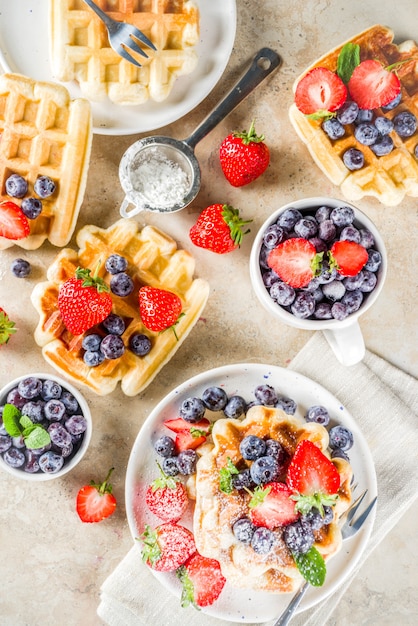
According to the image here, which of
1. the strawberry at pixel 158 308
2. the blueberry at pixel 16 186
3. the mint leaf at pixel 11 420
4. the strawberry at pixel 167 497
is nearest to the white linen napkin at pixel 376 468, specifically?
the strawberry at pixel 167 497

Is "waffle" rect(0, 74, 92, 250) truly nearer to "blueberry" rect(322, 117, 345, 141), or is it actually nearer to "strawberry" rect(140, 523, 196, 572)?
"blueberry" rect(322, 117, 345, 141)

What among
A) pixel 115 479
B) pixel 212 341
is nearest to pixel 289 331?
pixel 212 341

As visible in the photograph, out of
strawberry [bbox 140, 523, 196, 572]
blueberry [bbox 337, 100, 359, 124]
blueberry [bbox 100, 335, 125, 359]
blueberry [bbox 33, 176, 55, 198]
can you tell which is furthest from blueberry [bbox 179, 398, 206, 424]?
blueberry [bbox 337, 100, 359, 124]

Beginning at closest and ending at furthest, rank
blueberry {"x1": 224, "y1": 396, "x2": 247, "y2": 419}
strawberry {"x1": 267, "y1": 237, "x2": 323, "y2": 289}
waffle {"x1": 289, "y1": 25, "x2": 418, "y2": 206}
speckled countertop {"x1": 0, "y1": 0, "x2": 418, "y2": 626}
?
1. strawberry {"x1": 267, "y1": 237, "x2": 323, "y2": 289}
2. blueberry {"x1": 224, "y1": 396, "x2": 247, "y2": 419}
3. waffle {"x1": 289, "y1": 25, "x2": 418, "y2": 206}
4. speckled countertop {"x1": 0, "y1": 0, "x2": 418, "y2": 626}

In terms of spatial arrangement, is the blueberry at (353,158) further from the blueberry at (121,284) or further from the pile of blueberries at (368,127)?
the blueberry at (121,284)

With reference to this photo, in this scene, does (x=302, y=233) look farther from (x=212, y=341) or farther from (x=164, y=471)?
(x=164, y=471)

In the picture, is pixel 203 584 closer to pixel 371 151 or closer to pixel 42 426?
pixel 42 426

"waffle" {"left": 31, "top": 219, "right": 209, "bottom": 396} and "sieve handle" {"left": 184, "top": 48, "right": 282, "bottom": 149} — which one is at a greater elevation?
"sieve handle" {"left": 184, "top": 48, "right": 282, "bottom": 149}

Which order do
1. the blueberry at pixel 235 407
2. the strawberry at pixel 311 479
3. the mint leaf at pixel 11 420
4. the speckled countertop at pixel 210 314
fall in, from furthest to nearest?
the speckled countertop at pixel 210 314 → the blueberry at pixel 235 407 → the mint leaf at pixel 11 420 → the strawberry at pixel 311 479
